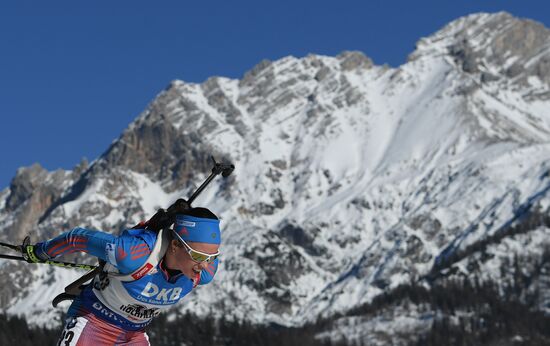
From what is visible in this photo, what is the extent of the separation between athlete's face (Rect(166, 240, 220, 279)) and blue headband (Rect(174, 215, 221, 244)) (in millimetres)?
59

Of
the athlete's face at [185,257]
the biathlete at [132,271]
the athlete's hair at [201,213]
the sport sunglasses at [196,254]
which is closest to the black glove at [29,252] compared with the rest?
the biathlete at [132,271]

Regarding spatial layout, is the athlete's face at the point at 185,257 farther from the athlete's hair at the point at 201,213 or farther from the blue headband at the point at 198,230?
the athlete's hair at the point at 201,213

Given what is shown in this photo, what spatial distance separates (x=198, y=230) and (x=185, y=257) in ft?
1.44

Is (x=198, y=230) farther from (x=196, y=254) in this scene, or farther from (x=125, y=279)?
(x=125, y=279)

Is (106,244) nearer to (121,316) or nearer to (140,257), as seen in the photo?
(140,257)

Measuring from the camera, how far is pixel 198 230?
13.4 metres

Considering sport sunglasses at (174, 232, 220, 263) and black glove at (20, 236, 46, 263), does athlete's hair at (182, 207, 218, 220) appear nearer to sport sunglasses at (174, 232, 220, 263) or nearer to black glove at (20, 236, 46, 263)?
sport sunglasses at (174, 232, 220, 263)

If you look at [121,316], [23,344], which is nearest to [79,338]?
[121,316]

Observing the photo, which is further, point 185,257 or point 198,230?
point 185,257

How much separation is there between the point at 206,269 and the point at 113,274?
1.46 meters

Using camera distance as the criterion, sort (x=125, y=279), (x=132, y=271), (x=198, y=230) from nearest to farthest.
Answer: (x=198, y=230) → (x=132, y=271) → (x=125, y=279)

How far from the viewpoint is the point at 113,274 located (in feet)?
45.3

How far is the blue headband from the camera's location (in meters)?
13.4

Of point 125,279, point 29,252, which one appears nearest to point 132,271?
point 125,279
